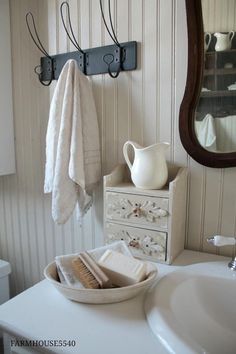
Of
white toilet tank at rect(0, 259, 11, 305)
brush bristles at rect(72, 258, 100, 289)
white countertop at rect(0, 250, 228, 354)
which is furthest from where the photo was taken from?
white toilet tank at rect(0, 259, 11, 305)

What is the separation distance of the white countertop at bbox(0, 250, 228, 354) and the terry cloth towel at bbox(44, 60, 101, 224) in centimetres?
42

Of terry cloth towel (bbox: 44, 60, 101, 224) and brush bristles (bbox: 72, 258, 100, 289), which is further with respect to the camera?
terry cloth towel (bbox: 44, 60, 101, 224)

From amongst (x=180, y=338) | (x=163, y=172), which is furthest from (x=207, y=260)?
(x=180, y=338)

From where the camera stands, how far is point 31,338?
0.58m

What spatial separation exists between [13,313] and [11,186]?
0.95 meters

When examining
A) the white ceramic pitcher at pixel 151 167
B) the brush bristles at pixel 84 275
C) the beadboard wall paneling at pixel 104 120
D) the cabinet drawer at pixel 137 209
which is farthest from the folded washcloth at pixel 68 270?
the beadboard wall paneling at pixel 104 120

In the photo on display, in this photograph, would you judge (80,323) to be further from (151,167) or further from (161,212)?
(151,167)

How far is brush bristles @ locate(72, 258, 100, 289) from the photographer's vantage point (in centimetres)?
68

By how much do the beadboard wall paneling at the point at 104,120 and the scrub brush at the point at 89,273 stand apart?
44 cm

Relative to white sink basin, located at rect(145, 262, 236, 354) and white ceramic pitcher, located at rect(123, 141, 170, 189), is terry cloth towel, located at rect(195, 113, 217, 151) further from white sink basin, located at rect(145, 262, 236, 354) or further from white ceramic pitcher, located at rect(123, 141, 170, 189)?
white sink basin, located at rect(145, 262, 236, 354)

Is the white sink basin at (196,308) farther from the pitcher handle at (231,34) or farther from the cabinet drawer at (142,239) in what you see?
the pitcher handle at (231,34)

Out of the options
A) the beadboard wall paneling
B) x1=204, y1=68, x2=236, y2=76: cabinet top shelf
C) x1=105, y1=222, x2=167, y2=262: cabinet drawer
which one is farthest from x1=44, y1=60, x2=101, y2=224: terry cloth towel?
x1=204, y1=68, x2=236, y2=76: cabinet top shelf

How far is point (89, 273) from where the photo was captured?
702 mm

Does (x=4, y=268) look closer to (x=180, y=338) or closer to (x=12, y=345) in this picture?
(x=12, y=345)
